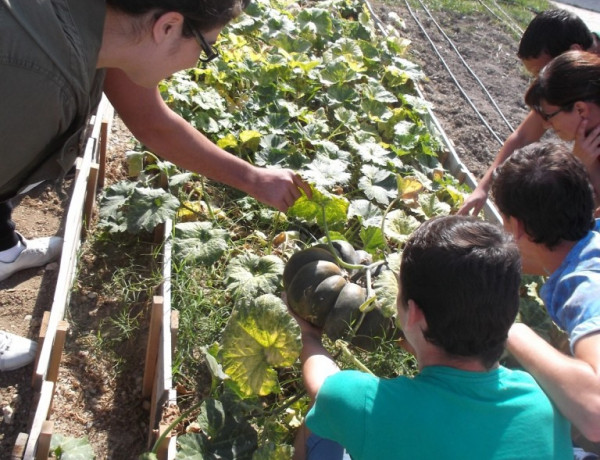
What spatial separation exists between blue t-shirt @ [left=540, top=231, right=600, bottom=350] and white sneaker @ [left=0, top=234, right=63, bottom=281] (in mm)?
2139

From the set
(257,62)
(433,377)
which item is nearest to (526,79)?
(257,62)

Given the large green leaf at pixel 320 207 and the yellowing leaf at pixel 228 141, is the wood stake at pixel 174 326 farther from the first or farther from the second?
the yellowing leaf at pixel 228 141

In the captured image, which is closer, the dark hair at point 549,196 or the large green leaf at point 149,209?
the dark hair at point 549,196

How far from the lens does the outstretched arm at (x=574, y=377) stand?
191 cm

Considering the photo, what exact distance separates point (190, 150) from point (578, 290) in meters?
1.39

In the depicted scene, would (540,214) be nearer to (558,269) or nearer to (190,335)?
(558,269)

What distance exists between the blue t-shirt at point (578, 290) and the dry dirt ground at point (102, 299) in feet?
5.04

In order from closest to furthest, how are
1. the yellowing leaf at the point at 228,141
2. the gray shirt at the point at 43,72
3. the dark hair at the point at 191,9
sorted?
the gray shirt at the point at 43,72 < the dark hair at the point at 191,9 < the yellowing leaf at the point at 228,141

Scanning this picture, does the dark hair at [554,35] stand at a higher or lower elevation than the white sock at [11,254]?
higher

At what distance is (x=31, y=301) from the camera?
125 inches

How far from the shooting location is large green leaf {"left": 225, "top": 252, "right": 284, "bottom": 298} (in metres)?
2.88

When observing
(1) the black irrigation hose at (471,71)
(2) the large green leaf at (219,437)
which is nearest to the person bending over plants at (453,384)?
(2) the large green leaf at (219,437)

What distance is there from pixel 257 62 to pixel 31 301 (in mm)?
2182

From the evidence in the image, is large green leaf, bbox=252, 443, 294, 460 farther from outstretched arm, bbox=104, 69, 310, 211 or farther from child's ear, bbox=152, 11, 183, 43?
child's ear, bbox=152, 11, 183, 43
